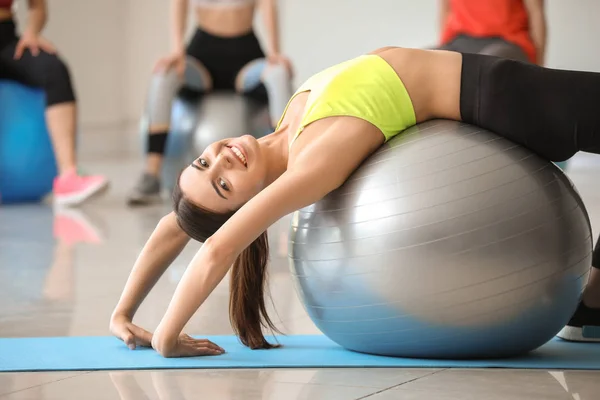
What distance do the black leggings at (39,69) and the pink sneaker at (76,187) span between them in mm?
399

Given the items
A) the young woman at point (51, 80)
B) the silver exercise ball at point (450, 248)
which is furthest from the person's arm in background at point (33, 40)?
the silver exercise ball at point (450, 248)

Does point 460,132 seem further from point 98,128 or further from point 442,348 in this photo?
point 98,128

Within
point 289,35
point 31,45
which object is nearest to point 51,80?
point 31,45

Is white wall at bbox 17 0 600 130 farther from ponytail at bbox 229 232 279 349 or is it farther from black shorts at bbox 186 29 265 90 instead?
ponytail at bbox 229 232 279 349

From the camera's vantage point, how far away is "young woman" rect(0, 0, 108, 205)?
198 inches

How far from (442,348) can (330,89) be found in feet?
1.91

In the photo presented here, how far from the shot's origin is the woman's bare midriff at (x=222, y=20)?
537 cm

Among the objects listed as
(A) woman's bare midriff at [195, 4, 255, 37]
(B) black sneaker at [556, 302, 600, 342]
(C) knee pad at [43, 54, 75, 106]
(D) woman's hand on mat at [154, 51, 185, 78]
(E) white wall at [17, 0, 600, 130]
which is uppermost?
(B) black sneaker at [556, 302, 600, 342]

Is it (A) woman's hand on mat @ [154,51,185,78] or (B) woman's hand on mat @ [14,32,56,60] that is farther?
(A) woman's hand on mat @ [154,51,185,78]

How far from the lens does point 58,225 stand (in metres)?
4.52

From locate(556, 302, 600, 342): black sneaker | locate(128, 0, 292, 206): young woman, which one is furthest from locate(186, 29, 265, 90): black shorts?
locate(556, 302, 600, 342): black sneaker

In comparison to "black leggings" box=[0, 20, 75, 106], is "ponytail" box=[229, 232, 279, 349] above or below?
above

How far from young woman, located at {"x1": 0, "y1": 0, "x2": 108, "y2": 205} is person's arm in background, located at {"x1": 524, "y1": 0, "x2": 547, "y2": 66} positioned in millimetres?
2272

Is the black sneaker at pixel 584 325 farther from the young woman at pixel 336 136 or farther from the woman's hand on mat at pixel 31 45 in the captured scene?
the woman's hand on mat at pixel 31 45
